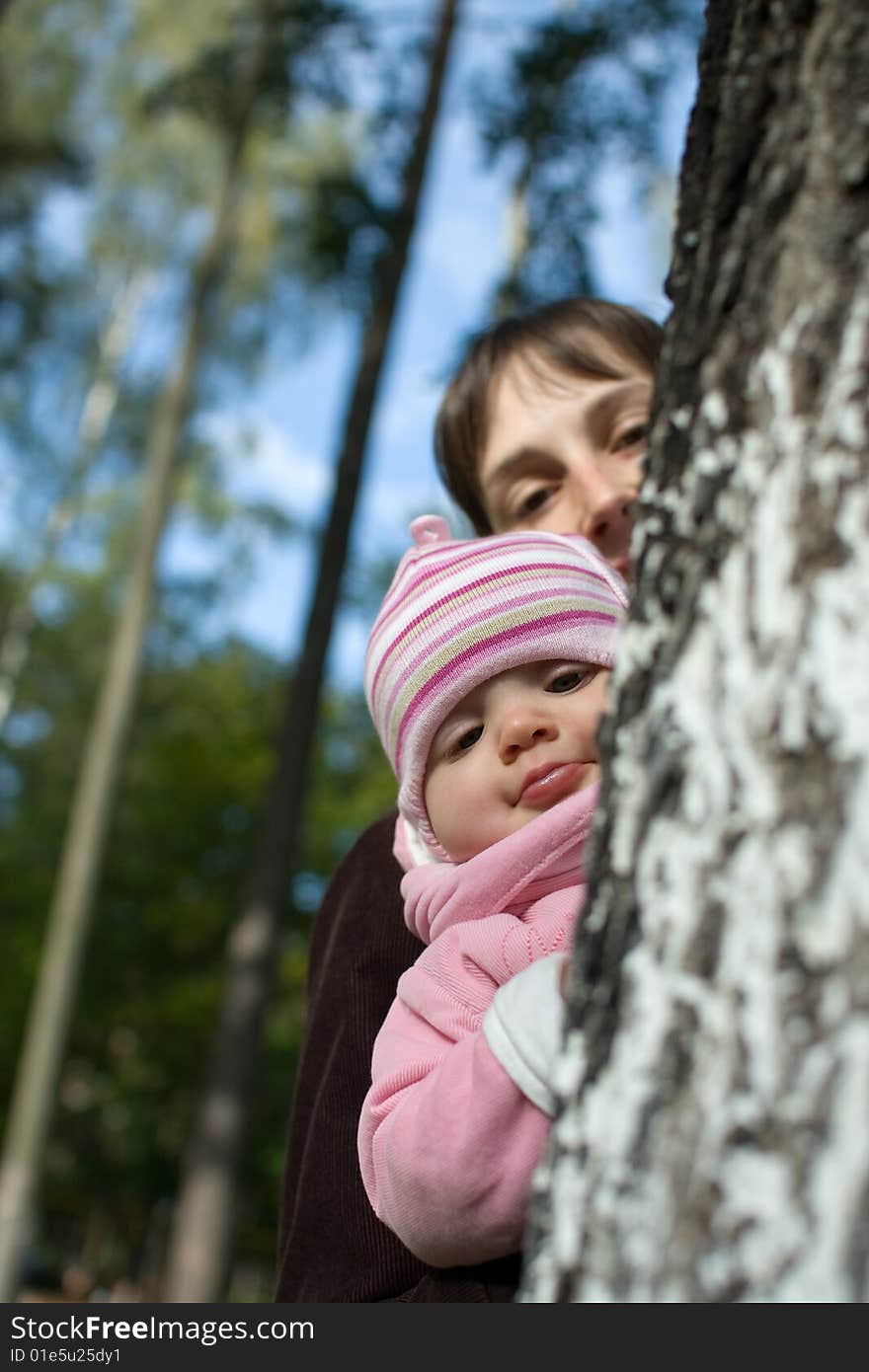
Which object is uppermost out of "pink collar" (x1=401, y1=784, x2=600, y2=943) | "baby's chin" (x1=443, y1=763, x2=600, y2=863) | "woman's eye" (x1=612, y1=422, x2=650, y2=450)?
"woman's eye" (x1=612, y1=422, x2=650, y2=450)

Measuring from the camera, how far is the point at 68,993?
10289 mm

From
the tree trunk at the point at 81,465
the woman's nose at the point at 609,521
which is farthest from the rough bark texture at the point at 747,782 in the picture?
the tree trunk at the point at 81,465

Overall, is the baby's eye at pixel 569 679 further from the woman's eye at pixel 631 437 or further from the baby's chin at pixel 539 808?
the woman's eye at pixel 631 437

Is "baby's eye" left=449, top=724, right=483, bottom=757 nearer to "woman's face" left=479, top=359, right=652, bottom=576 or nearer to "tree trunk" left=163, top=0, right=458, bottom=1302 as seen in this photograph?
"woman's face" left=479, top=359, right=652, bottom=576

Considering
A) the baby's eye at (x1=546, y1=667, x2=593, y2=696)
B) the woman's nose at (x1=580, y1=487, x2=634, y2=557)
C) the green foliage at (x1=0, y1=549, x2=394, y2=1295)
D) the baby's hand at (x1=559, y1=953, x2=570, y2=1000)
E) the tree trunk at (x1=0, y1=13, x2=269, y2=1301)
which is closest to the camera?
the baby's hand at (x1=559, y1=953, x2=570, y2=1000)

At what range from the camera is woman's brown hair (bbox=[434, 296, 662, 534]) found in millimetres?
2463

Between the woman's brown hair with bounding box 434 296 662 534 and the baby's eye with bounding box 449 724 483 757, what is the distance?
0.89m

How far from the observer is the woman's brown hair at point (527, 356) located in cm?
246

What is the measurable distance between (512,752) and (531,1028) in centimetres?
54

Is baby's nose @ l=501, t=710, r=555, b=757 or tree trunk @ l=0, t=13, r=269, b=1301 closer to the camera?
baby's nose @ l=501, t=710, r=555, b=757

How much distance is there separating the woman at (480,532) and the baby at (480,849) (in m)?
0.13

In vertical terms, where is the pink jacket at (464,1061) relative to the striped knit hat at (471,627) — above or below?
below

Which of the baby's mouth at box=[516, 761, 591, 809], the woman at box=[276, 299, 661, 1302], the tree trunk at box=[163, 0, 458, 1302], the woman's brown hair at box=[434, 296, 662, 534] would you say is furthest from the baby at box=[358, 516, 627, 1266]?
the tree trunk at box=[163, 0, 458, 1302]

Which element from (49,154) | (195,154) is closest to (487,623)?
(49,154)
